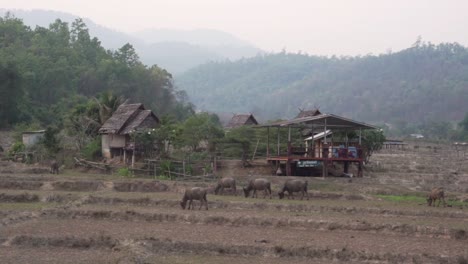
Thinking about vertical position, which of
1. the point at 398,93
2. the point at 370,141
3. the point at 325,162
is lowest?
the point at 325,162

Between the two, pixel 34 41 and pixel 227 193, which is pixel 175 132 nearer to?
pixel 227 193

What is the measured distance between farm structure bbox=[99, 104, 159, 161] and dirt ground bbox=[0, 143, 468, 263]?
10.1 metres

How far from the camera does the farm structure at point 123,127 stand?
42781 mm

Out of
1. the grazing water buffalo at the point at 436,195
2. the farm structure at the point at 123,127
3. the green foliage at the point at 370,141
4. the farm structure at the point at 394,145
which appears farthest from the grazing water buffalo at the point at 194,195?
the farm structure at the point at 394,145

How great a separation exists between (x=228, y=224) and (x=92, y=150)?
82.1ft

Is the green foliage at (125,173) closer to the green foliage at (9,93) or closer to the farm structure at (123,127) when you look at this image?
the farm structure at (123,127)

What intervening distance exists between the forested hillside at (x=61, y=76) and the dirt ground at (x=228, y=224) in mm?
30891

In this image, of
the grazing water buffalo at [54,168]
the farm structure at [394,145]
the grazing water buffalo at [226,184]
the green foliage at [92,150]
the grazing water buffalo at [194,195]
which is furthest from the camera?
the farm structure at [394,145]

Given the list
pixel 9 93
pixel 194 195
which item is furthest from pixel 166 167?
pixel 9 93

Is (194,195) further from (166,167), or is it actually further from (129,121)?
(129,121)

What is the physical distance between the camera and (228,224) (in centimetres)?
2209

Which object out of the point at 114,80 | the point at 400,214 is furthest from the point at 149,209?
the point at 114,80

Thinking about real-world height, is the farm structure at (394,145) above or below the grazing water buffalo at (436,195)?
above

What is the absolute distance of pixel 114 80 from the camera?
81688mm
